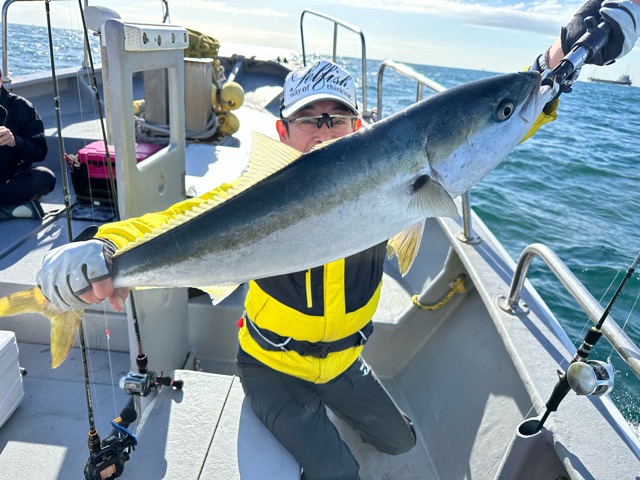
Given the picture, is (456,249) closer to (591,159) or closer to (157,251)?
(157,251)

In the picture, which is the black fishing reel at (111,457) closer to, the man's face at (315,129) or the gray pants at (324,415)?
the gray pants at (324,415)

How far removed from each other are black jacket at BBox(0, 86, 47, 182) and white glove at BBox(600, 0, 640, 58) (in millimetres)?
5324

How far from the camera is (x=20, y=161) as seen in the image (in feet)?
16.8

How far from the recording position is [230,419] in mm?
2643

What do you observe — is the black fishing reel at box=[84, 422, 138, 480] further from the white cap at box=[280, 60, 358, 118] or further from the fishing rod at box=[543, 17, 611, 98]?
the fishing rod at box=[543, 17, 611, 98]

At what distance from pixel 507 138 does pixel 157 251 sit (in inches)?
58.5

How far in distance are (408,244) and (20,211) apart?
4.49m

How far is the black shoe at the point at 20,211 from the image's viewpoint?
482 cm

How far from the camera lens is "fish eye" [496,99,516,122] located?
182 cm

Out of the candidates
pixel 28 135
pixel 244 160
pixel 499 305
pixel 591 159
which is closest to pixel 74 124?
pixel 28 135

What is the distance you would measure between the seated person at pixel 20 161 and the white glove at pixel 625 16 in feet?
17.0

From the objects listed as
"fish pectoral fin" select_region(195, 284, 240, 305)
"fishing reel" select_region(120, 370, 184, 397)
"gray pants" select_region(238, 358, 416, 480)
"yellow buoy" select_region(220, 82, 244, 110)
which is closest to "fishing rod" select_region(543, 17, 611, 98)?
"fish pectoral fin" select_region(195, 284, 240, 305)

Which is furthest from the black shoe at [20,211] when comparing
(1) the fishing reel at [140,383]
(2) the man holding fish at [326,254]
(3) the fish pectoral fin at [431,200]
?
(3) the fish pectoral fin at [431,200]

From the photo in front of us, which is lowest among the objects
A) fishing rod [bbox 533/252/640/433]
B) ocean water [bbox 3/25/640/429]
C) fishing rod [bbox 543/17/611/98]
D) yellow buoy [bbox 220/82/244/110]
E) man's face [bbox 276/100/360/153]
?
ocean water [bbox 3/25/640/429]
